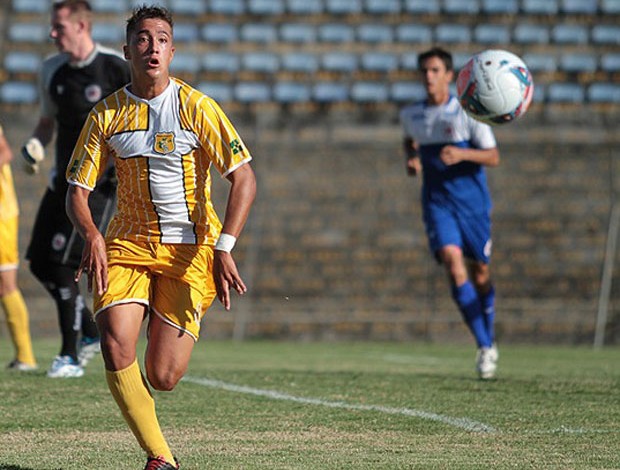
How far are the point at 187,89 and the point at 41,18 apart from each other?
14.7 m

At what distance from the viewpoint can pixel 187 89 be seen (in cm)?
485

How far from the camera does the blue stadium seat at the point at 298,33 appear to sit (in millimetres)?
18766

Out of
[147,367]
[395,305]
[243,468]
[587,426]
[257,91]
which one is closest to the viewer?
[243,468]

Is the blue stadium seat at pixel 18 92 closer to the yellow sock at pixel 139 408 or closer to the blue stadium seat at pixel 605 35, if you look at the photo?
the blue stadium seat at pixel 605 35

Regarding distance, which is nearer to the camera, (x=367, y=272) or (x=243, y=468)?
(x=243, y=468)

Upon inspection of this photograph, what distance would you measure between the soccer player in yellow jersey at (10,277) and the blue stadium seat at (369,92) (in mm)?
9567

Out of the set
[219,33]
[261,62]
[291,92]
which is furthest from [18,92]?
[291,92]

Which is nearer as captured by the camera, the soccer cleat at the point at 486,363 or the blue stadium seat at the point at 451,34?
the soccer cleat at the point at 486,363

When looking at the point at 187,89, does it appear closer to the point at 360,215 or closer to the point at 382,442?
the point at 382,442

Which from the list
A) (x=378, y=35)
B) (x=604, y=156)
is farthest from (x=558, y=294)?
(x=378, y=35)

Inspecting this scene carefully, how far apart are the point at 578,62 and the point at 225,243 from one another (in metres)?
15.3

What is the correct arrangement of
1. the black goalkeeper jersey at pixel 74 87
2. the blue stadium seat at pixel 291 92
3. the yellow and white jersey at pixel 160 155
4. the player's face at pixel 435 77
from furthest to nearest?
1. the blue stadium seat at pixel 291 92
2. the player's face at pixel 435 77
3. the black goalkeeper jersey at pixel 74 87
4. the yellow and white jersey at pixel 160 155

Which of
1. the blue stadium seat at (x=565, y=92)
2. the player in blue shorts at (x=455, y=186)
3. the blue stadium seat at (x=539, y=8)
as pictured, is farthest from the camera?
the blue stadium seat at (x=539, y=8)

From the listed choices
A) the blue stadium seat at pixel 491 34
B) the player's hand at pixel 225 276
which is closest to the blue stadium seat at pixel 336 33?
the blue stadium seat at pixel 491 34
